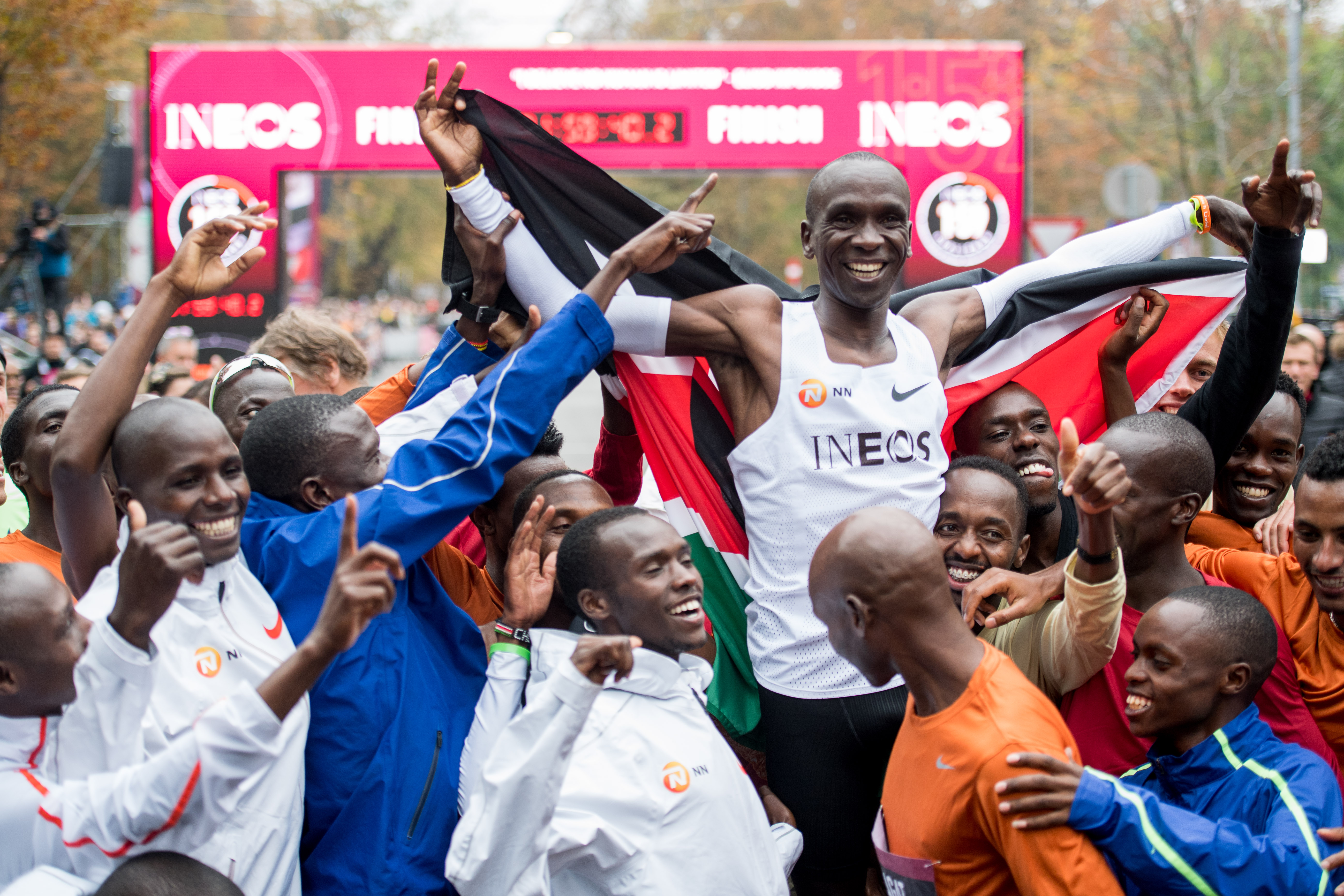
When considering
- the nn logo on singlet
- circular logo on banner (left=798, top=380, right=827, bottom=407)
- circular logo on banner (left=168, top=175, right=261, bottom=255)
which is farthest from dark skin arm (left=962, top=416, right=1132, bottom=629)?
circular logo on banner (left=168, top=175, right=261, bottom=255)

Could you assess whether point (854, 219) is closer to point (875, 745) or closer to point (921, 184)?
point (875, 745)

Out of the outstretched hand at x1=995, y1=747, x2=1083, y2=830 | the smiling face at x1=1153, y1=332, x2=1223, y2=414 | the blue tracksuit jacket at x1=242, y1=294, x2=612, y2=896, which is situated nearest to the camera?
the outstretched hand at x1=995, y1=747, x2=1083, y2=830

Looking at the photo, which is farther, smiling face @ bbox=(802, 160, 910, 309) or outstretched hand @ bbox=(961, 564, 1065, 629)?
smiling face @ bbox=(802, 160, 910, 309)

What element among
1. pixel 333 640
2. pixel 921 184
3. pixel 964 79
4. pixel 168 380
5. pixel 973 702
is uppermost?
pixel 964 79

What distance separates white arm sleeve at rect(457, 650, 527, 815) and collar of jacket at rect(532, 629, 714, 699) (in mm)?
50

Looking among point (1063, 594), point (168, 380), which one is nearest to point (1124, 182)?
point (168, 380)

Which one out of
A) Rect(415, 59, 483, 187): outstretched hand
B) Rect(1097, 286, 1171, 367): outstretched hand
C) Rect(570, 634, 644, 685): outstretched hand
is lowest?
Rect(570, 634, 644, 685): outstretched hand

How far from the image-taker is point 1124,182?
1435cm

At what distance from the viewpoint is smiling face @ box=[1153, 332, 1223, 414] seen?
4770 mm

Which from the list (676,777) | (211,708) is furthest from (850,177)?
(211,708)

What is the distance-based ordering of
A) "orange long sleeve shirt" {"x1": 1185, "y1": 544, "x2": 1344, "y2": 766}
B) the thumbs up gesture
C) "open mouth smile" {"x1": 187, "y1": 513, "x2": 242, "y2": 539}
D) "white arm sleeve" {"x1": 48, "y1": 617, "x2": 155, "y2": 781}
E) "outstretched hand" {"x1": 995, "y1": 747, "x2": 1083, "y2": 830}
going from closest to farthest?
1. "outstretched hand" {"x1": 995, "y1": 747, "x2": 1083, "y2": 830}
2. "white arm sleeve" {"x1": 48, "y1": 617, "x2": 155, "y2": 781}
3. the thumbs up gesture
4. "open mouth smile" {"x1": 187, "y1": 513, "x2": 242, "y2": 539}
5. "orange long sleeve shirt" {"x1": 1185, "y1": 544, "x2": 1344, "y2": 766}

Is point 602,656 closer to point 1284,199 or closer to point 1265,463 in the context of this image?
point 1284,199

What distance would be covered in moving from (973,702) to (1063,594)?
2.70 feet

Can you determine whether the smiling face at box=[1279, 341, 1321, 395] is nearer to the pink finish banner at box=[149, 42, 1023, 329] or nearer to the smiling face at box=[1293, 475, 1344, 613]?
the smiling face at box=[1293, 475, 1344, 613]
